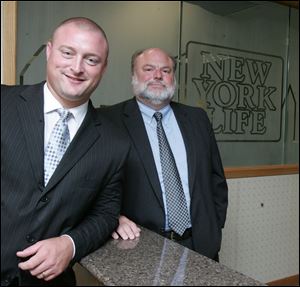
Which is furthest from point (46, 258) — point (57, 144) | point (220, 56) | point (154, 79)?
point (220, 56)

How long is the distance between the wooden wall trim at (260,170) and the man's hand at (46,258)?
1994 mm

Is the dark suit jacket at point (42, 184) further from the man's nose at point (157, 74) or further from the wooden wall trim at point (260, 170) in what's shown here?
the wooden wall trim at point (260, 170)

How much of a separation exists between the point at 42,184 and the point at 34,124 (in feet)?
0.57

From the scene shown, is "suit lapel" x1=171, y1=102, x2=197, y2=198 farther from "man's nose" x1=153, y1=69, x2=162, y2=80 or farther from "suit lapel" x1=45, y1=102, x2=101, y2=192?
"suit lapel" x1=45, y1=102, x2=101, y2=192

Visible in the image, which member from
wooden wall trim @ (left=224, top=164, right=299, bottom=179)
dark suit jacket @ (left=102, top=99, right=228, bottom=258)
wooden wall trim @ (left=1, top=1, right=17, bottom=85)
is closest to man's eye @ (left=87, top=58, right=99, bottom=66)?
dark suit jacket @ (left=102, top=99, right=228, bottom=258)

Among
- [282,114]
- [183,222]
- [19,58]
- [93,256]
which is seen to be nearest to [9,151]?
[93,256]

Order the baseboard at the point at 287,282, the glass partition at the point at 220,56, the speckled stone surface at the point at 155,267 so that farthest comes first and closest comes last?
the baseboard at the point at 287,282 < the glass partition at the point at 220,56 < the speckled stone surface at the point at 155,267

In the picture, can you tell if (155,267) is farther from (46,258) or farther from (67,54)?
(67,54)

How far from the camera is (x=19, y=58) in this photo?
230 cm

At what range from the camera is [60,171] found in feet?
3.46

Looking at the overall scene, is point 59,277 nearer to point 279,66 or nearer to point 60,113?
point 60,113

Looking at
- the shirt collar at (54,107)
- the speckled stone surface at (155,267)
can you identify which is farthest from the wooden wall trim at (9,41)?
the speckled stone surface at (155,267)

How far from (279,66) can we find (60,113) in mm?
2563

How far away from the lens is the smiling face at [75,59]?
1.09 meters
